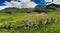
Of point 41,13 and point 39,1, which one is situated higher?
point 39,1

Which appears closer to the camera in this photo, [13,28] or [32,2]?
[13,28]

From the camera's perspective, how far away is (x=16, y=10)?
175 inches

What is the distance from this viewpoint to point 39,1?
4535 millimetres

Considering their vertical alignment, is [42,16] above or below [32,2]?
below

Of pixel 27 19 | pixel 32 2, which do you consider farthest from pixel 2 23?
pixel 32 2

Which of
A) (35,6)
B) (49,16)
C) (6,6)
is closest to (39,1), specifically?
(35,6)

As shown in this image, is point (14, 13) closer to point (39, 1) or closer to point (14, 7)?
point (14, 7)

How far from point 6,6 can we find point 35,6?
0.77 m

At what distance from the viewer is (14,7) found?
447 cm

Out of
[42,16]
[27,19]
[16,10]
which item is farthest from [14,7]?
[42,16]

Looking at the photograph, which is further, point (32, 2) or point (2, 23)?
point (32, 2)

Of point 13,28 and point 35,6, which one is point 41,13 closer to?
point 35,6

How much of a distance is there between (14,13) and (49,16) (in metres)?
0.91

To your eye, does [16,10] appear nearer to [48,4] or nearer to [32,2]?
[32,2]
